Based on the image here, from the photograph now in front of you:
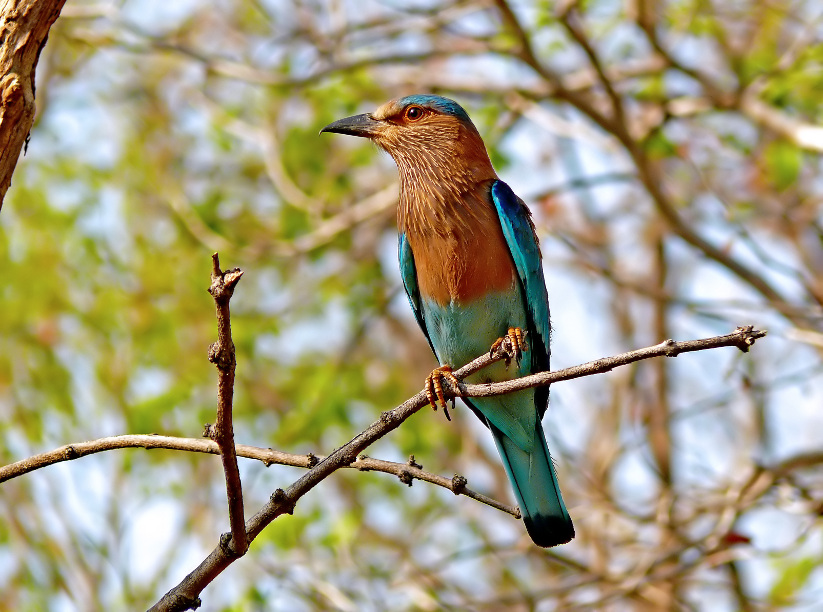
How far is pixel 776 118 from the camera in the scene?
6773 millimetres

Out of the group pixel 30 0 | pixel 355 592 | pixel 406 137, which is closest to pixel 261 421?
pixel 355 592

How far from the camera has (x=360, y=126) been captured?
555cm

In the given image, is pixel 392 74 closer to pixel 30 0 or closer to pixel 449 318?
pixel 449 318

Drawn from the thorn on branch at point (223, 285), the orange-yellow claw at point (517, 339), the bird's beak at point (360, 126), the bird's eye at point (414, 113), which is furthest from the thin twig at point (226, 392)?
the bird's eye at point (414, 113)

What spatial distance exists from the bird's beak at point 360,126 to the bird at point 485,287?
130 mm

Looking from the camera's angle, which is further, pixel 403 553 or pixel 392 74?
pixel 392 74

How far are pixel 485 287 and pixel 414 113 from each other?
1.39 meters

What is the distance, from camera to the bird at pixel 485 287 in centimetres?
466

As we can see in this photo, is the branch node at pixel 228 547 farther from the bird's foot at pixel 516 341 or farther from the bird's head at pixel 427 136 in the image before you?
the bird's head at pixel 427 136

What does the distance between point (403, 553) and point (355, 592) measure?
44 centimetres

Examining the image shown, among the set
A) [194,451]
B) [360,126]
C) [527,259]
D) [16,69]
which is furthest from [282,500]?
[360,126]

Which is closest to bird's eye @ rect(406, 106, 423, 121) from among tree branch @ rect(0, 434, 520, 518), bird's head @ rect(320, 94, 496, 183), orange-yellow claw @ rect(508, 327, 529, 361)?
bird's head @ rect(320, 94, 496, 183)

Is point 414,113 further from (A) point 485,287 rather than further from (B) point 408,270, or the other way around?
(A) point 485,287

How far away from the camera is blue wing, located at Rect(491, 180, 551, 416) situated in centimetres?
485
